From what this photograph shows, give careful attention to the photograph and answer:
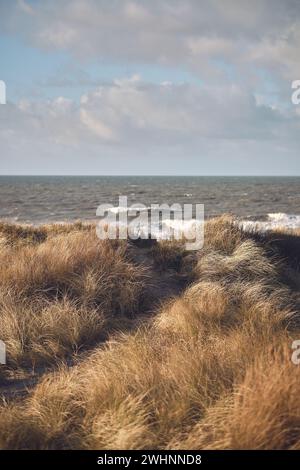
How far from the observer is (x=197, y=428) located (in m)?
3.27

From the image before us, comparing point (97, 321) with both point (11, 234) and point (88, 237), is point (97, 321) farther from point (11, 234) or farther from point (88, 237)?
point (11, 234)

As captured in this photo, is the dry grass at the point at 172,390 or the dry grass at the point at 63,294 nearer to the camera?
the dry grass at the point at 172,390

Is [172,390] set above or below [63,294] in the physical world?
below

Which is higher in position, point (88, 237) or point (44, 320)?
point (88, 237)

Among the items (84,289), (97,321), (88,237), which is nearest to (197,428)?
(97,321)

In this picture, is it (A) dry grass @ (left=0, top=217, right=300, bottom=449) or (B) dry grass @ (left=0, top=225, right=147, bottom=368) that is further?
(B) dry grass @ (left=0, top=225, right=147, bottom=368)

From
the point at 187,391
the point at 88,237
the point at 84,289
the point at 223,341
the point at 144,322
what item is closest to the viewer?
the point at 187,391

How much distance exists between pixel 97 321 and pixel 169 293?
1881 millimetres

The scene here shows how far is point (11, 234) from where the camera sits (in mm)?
9430

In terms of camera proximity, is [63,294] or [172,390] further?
[63,294]

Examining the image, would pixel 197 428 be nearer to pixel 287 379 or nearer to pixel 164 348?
pixel 287 379
